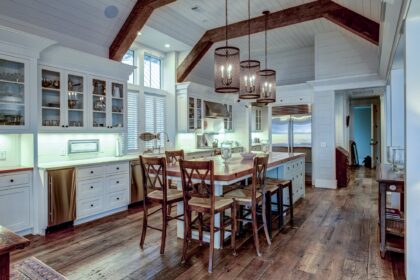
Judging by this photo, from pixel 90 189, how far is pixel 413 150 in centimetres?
417

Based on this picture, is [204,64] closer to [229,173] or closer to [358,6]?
[358,6]

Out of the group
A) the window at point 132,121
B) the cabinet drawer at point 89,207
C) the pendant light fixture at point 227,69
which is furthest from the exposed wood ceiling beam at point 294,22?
the cabinet drawer at point 89,207

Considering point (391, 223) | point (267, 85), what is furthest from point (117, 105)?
point (391, 223)

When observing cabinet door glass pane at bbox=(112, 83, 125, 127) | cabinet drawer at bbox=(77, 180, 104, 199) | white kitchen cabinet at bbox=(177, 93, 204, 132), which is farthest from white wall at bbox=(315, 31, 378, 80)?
cabinet drawer at bbox=(77, 180, 104, 199)

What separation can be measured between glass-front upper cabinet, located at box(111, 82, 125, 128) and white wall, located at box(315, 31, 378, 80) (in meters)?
4.66

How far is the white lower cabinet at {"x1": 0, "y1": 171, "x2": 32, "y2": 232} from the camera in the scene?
3387 millimetres

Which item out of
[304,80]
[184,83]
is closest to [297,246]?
[184,83]

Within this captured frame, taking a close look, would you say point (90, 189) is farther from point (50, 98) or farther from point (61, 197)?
point (50, 98)

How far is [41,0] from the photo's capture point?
3.82 meters

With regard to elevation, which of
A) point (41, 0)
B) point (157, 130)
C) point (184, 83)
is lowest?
point (157, 130)

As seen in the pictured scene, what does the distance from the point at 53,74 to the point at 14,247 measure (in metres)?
3.46

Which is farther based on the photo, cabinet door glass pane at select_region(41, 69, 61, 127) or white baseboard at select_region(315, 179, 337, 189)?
white baseboard at select_region(315, 179, 337, 189)

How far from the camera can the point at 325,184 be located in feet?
22.1

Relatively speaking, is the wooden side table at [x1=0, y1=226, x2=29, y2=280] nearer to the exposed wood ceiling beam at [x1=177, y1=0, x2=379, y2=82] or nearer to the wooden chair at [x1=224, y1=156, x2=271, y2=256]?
the wooden chair at [x1=224, y1=156, x2=271, y2=256]
